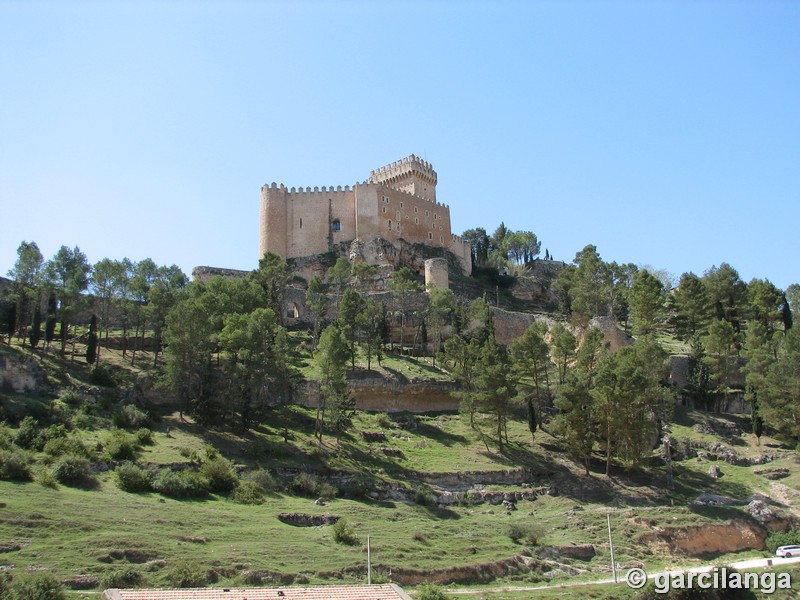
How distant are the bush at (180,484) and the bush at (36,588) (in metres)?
11.8

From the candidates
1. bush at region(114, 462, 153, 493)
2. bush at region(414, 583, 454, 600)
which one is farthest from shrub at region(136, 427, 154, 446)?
bush at region(414, 583, 454, 600)

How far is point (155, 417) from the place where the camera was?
46.2 metres

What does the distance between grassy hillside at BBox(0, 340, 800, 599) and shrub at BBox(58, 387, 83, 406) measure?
8 centimetres

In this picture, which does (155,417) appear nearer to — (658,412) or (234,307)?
(234,307)

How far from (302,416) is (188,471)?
12.8 meters

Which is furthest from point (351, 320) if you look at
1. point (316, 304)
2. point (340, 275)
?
point (340, 275)

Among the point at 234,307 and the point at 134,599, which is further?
the point at 234,307

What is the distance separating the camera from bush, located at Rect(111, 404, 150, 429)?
43.8 meters

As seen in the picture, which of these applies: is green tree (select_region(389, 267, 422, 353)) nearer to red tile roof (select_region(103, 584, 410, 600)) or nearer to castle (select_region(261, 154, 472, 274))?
castle (select_region(261, 154, 472, 274))

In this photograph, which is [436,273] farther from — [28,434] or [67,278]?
[28,434]

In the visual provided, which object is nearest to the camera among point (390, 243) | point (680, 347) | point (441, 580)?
point (441, 580)

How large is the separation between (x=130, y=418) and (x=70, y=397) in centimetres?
367

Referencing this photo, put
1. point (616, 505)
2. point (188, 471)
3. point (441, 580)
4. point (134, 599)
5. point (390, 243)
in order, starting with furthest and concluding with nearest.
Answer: point (390, 243) → point (616, 505) → point (188, 471) → point (441, 580) → point (134, 599)

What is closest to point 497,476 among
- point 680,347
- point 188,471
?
point 188,471
